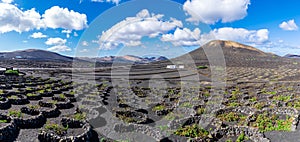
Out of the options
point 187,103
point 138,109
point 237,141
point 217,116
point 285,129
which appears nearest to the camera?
point 237,141

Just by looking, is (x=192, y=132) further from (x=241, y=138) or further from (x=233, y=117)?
(x=233, y=117)

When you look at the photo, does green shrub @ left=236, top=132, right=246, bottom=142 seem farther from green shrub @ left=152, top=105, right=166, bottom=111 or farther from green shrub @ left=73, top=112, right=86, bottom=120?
green shrub @ left=73, top=112, right=86, bottom=120

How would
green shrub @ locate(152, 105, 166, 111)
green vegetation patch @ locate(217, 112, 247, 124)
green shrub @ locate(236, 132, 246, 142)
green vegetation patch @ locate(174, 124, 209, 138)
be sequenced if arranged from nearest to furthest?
green shrub @ locate(236, 132, 246, 142) → green vegetation patch @ locate(174, 124, 209, 138) → green vegetation patch @ locate(217, 112, 247, 124) → green shrub @ locate(152, 105, 166, 111)

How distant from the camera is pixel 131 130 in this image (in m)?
19.9

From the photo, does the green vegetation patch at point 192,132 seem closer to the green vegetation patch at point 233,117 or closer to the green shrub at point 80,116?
the green vegetation patch at point 233,117

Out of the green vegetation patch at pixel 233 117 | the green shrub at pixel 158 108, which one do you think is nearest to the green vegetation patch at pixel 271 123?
the green vegetation patch at pixel 233 117

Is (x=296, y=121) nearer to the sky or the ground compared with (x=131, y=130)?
nearer to the sky

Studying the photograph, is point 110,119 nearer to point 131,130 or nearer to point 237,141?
point 131,130

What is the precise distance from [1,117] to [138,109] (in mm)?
13124

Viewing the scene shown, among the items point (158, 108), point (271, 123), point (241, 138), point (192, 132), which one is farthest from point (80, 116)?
point (271, 123)

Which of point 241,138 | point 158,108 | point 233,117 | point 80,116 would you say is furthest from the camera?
point 158,108

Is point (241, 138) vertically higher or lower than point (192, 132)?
higher

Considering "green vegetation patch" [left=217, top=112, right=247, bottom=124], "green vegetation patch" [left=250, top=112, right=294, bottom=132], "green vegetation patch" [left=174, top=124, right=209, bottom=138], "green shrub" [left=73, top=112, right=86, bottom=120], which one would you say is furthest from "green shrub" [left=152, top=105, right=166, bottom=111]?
"green vegetation patch" [left=250, top=112, right=294, bottom=132]

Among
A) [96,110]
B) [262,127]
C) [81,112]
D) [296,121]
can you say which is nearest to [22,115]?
[81,112]
